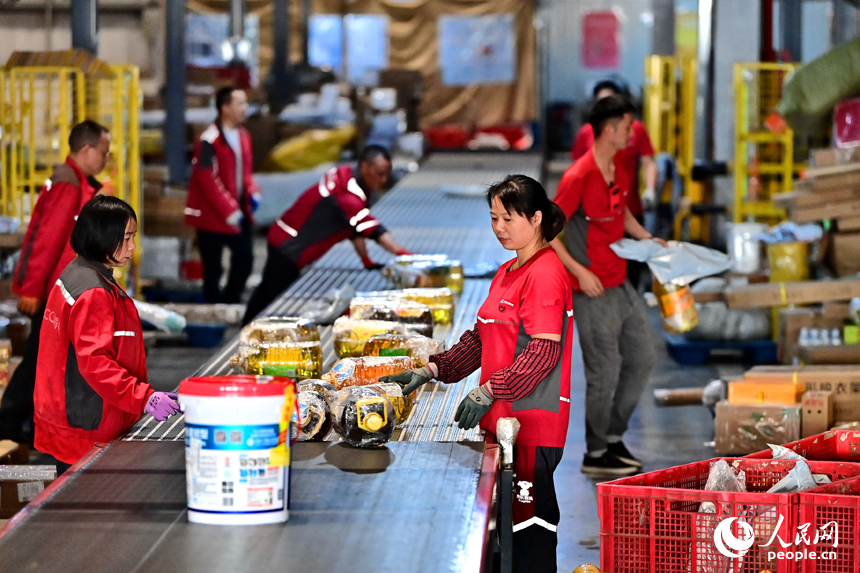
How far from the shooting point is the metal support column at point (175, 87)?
10672 millimetres

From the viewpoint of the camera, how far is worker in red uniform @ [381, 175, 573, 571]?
10.2 ft

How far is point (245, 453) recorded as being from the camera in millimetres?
2436

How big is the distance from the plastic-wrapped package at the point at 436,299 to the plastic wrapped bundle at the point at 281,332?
31.7 inches

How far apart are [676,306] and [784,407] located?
2.34ft

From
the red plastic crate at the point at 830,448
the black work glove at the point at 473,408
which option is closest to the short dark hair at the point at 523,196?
the black work glove at the point at 473,408

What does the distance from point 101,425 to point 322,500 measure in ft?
3.33

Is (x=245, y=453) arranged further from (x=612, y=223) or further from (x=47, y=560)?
(x=612, y=223)

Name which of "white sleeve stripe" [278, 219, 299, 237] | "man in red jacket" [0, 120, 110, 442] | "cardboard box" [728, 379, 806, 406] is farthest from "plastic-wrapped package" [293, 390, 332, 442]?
"white sleeve stripe" [278, 219, 299, 237]

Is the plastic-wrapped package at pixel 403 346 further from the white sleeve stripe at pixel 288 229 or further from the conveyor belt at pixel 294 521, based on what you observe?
the white sleeve stripe at pixel 288 229

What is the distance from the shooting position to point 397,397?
10.8 feet

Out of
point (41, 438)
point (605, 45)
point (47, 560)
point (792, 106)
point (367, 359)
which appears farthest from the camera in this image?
point (605, 45)

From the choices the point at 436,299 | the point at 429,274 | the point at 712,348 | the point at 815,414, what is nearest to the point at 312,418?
the point at 436,299

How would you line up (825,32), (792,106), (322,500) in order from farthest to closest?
(825,32)
(792,106)
(322,500)

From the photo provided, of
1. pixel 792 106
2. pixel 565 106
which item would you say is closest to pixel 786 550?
pixel 792 106
